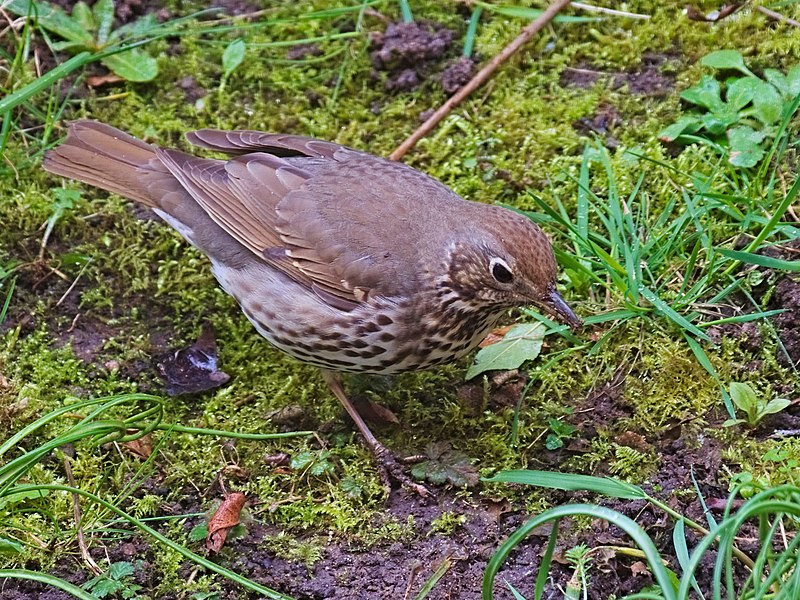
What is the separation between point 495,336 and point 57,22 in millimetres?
2935

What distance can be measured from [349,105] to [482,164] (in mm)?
830

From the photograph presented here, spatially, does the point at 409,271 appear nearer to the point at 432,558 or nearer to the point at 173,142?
the point at 432,558

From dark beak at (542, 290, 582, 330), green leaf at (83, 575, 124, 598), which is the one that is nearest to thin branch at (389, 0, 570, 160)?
dark beak at (542, 290, 582, 330)

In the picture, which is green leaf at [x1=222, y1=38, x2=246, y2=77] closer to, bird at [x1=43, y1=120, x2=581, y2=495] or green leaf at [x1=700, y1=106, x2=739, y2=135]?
bird at [x1=43, y1=120, x2=581, y2=495]

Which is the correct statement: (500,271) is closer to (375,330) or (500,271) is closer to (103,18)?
(375,330)

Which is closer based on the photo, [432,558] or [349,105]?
[432,558]

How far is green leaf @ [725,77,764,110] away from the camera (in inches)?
174

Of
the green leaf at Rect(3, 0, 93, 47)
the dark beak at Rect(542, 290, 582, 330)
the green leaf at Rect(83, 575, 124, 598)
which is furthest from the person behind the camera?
the green leaf at Rect(3, 0, 93, 47)

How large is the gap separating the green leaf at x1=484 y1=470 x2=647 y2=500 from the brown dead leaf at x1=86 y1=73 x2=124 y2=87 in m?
3.35

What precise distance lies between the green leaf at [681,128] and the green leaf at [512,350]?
1253 mm

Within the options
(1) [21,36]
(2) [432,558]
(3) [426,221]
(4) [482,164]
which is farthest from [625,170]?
(1) [21,36]

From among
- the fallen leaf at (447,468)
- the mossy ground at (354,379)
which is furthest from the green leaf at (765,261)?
the fallen leaf at (447,468)

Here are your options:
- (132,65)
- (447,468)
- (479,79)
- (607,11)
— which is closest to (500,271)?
(447,468)

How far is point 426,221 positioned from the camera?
3.74 meters
